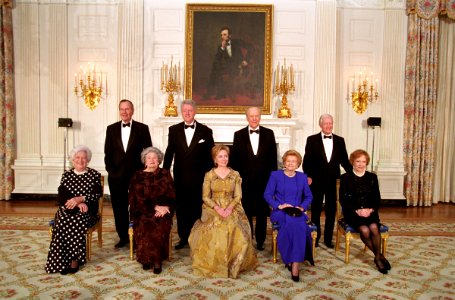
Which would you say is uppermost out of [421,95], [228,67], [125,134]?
[228,67]

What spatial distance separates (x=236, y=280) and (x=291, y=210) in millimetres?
896

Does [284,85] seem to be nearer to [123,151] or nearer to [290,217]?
[123,151]

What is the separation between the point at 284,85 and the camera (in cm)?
766

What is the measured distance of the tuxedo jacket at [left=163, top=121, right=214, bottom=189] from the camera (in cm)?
477

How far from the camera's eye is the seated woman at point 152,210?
13.6 ft

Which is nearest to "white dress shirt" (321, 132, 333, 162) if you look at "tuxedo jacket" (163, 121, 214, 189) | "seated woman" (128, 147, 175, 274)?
"tuxedo jacket" (163, 121, 214, 189)

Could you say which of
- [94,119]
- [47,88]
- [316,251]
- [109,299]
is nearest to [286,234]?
[316,251]

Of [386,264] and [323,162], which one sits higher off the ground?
[323,162]

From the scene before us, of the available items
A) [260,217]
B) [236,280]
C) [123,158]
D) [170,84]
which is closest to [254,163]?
[260,217]

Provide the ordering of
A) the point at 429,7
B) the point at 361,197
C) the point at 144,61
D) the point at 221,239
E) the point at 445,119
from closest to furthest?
the point at 221,239 < the point at 361,197 < the point at 429,7 < the point at 144,61 < the point at 445,119

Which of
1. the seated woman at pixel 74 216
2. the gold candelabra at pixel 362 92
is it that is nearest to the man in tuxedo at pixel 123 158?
the seated woman at pixel 74 216

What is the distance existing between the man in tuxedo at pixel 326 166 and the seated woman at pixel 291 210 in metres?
0.60

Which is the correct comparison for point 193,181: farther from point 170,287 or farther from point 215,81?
point 215,81

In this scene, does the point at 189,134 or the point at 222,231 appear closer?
the point at 222,231
